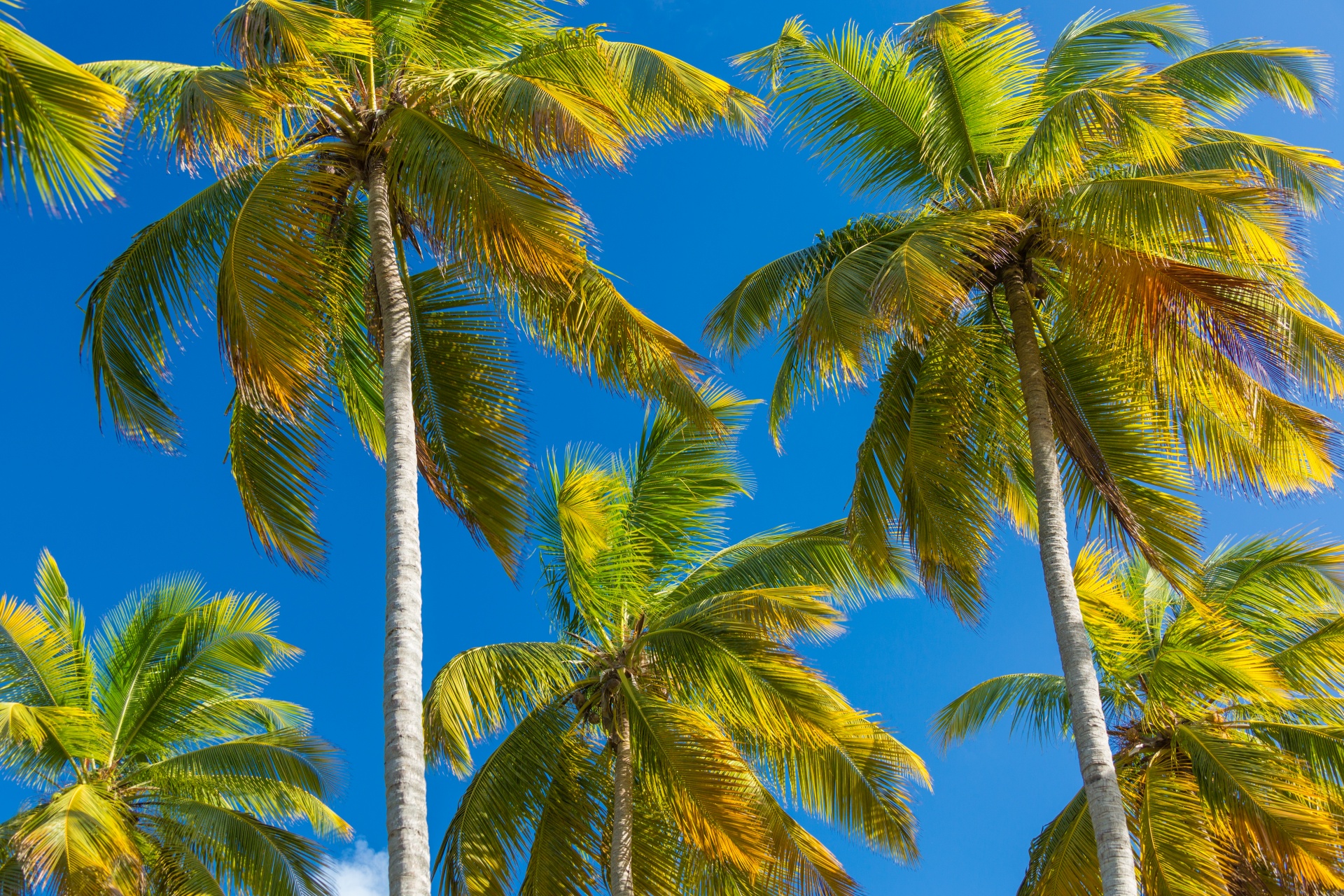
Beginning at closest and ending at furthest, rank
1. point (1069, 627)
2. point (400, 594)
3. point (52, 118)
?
1. point (52, 118)
2. point (400, 594)
3. point (1069, 627)

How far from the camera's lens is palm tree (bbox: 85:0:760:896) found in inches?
373

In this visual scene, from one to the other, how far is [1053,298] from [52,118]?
9.17 metres

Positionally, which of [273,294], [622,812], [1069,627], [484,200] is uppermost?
[484,200]

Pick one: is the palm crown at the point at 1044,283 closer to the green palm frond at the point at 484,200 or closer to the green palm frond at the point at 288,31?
the green palm frond at the point at 484,200

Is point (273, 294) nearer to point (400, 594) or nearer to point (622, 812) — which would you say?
point (400, 594)

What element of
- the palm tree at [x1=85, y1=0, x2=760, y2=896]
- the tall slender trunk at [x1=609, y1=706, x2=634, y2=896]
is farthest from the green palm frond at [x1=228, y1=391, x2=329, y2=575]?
the tall slender trunk at [x1=609, y1=706, x2=634, y2=896]

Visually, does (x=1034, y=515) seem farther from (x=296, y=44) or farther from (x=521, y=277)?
(x=296, y=44)

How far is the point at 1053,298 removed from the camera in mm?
12523

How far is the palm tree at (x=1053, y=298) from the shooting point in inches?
421

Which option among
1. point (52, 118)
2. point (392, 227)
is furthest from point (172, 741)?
point (52, 118)

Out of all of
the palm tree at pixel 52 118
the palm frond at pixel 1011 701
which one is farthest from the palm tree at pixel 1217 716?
the palm tree at pixel 52 118

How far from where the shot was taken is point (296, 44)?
917 cm

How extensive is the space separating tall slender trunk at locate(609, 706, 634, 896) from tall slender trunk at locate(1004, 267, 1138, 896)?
4.03 m

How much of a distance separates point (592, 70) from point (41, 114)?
489 centimetres
